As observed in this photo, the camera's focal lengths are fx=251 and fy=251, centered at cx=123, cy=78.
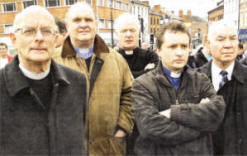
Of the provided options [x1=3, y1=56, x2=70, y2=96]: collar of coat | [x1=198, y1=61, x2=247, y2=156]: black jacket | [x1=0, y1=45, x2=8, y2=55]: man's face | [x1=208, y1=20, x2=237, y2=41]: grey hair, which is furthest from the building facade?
[x1=3, y1=56, x2=70, y2=96]: collar of coat

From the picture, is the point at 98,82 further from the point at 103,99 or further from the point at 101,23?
the point at 101,23

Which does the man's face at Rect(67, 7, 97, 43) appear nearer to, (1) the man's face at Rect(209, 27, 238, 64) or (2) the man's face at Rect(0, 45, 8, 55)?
(1) the man's face at Rect(209, 27, 238, 64)

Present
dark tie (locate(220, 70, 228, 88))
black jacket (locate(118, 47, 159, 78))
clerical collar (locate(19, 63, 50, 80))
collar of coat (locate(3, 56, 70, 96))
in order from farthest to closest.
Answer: black jacket (locate(118, 47, 159, 78)) < dark tie (locate(220, 70, 228, 88)) < clerical collar (locate(19, 63, 50, 80)) < collar of coat (locate(3, 56, 70, 96))

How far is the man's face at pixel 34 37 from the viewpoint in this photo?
5.87 feet

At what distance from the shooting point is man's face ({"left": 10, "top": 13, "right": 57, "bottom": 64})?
Result: 1790 mm

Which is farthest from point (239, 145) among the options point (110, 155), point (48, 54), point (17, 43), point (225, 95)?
point (17, 43)

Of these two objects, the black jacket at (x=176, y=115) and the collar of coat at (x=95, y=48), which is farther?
the collar of coat at (x=95, y=48)

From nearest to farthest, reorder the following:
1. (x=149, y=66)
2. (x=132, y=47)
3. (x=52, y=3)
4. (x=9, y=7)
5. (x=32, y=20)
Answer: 1. (x=32, y=20)
2. (x=149, y=66)
3. (x=132, y=47)
4. (x=52, y=3)
5. (x=9, y=7)

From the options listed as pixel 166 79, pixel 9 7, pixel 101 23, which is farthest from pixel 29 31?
pixel 9 7

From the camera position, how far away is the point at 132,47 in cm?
379

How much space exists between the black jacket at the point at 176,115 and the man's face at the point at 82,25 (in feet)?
2.71

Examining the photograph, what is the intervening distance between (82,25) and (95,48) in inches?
11.3

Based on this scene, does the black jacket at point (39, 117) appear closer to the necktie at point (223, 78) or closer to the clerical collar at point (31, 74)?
the clerical collar at point (31, 74)

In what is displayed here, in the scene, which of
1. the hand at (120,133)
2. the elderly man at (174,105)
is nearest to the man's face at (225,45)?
the elderly man at (174,105)
